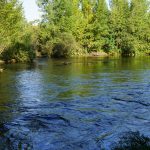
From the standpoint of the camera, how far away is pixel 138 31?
353ft

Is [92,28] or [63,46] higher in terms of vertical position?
[92,28]

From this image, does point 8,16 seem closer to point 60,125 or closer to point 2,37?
point 2,37

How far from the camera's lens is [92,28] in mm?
104500

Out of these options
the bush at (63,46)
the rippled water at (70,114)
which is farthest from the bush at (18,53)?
the rippled water at (70,114)

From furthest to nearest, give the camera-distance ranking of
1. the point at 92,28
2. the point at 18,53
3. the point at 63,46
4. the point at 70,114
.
A: the point at 92,28 → the point at 63,46 → the point at 18,53 → the point at 70,114

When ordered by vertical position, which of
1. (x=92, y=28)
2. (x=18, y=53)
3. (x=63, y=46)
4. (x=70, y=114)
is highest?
(x=92, y=28)

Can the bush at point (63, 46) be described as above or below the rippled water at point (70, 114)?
above

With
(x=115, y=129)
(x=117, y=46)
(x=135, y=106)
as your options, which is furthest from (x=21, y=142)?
(x=117, y=46)

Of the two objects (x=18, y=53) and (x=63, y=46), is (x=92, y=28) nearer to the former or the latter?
(x=63, y=46)

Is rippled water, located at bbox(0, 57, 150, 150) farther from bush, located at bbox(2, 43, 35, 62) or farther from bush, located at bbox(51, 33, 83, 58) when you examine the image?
bush, located at bbox(51, 33, 83, 58)

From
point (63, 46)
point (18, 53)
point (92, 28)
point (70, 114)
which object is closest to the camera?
point (70, 114)

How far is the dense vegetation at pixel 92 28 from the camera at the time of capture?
92.3m

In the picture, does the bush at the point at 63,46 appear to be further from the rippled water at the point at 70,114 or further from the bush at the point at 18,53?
the rippled water at the point at 70,114

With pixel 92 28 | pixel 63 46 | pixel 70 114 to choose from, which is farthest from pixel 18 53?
pixel 70 114
